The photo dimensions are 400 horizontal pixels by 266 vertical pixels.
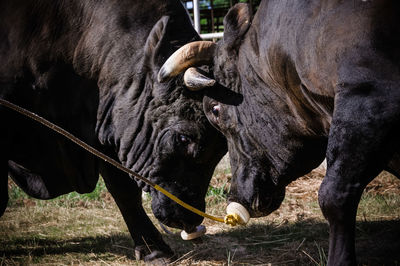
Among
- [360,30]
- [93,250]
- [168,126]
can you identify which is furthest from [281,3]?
[93,250]

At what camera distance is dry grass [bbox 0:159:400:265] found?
4.17m

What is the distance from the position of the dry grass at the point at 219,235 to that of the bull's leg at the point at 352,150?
1.12m

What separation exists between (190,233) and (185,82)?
1203mm

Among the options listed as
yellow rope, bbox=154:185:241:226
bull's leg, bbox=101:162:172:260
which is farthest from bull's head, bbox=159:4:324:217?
bull's leg, bbox=101:162:172:260

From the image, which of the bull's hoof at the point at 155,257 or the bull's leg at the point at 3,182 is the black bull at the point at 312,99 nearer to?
the bull's hoof at the point at 155,257

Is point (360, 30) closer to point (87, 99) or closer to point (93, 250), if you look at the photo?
point (87, 99)

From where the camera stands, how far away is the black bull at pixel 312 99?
234 cm

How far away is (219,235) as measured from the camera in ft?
16.1

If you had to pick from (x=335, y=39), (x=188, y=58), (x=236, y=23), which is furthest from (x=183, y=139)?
(x=335, y=39)

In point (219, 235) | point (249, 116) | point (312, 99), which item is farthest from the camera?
point (219, 235)

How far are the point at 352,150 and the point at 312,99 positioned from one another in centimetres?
47

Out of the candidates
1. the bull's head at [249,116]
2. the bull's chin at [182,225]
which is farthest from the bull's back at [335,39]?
the bull's chin at [182,225]

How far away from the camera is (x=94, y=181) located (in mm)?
4570

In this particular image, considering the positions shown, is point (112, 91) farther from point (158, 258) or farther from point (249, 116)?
point (158, 258)
